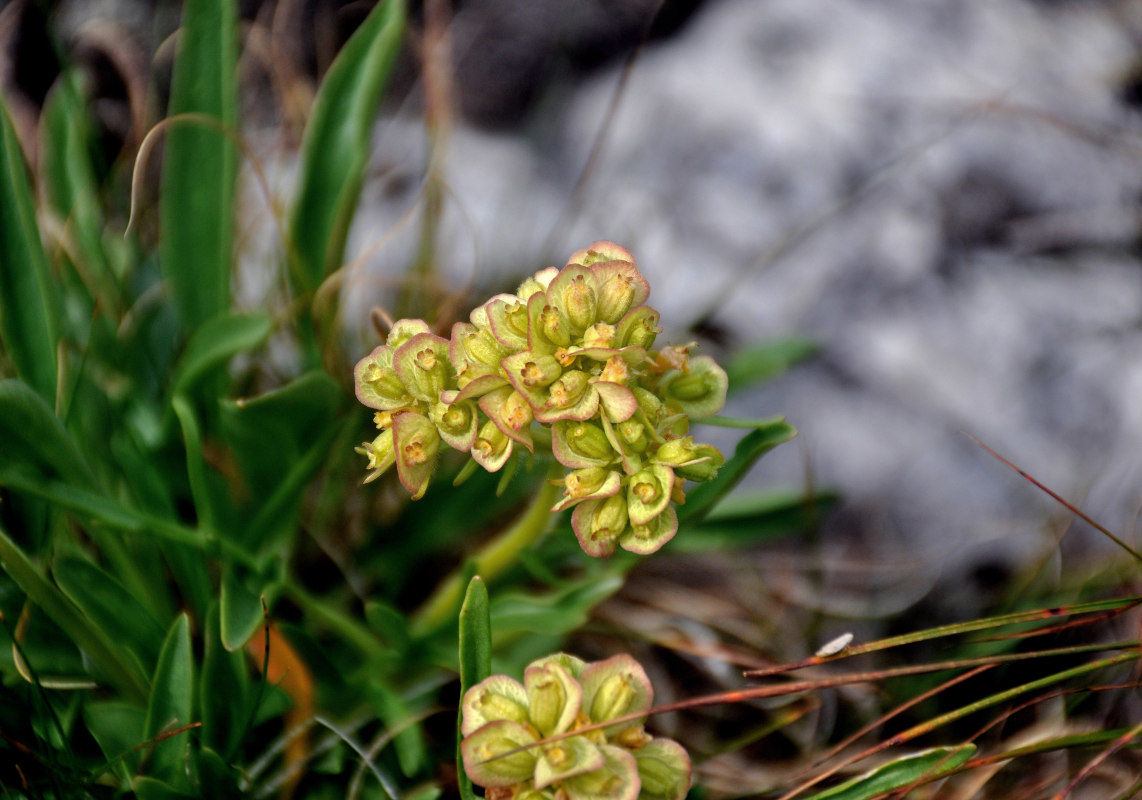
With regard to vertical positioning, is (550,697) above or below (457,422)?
below

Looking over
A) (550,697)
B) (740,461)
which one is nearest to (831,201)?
(740,461)

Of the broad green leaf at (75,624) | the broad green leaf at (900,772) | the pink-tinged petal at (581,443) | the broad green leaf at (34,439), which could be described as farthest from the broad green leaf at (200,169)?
the broad green leaf at (900,772)

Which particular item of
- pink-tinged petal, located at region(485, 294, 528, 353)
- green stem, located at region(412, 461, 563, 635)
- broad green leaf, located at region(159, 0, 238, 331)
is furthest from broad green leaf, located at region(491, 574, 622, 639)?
broad green leaf, located at region(159, 0, 238, 331)

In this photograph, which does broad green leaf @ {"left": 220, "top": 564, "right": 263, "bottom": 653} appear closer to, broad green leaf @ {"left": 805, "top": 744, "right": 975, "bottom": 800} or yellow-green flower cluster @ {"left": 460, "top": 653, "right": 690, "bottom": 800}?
yellow-green flower cluster @ {"left": 460, "top": 653, "right": 690, "bottom": 800}

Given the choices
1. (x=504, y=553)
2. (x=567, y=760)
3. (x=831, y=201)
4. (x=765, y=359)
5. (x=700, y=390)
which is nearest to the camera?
(x=567, y=760)

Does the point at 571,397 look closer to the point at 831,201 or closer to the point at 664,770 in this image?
the point at 664,770

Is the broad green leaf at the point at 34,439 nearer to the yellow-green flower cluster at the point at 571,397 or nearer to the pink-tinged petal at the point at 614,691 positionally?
the yellow-green flower cluster at the point at 571,397
